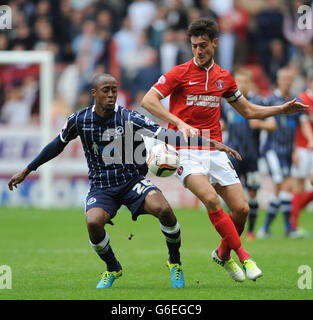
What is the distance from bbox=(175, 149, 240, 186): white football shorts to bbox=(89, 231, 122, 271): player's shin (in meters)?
0.96

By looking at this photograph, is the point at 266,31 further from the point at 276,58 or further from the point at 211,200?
the point at 211,200

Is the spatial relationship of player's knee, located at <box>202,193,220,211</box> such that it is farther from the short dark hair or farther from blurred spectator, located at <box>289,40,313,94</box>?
blurred spectator, located at <box>289,40,313,94</box>

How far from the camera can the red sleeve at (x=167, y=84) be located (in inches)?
296

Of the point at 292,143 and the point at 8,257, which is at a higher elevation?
the point at 292,143

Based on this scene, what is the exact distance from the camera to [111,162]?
736cm

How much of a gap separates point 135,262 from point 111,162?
2.41m

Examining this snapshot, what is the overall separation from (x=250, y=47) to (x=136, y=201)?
12.7m

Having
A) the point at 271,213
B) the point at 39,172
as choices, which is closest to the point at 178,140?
the point at 271,213

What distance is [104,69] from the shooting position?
62.1 ft

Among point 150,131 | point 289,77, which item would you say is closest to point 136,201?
point 150,131

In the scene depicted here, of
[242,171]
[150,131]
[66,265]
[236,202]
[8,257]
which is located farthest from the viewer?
[242,171]

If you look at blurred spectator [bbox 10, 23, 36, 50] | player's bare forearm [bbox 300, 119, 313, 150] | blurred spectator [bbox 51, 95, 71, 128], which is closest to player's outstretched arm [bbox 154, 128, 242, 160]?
player's bare forearm [bbox 300, 119, 313, 150]

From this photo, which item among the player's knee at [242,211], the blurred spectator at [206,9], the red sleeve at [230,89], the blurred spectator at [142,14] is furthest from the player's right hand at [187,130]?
the blurred spectator at [142,14]

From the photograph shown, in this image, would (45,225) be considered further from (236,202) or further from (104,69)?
(236,202)
